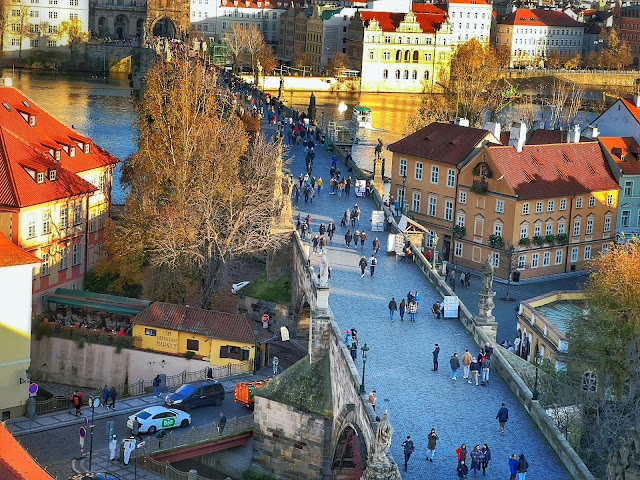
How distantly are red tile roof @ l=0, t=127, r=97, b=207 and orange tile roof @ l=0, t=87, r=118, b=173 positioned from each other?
74.5 inches

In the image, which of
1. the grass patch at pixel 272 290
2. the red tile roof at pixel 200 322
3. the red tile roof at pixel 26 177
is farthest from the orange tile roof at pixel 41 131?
the red tile roof at pixel 200 322

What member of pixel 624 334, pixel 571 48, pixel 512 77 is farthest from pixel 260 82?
pixel 624 334

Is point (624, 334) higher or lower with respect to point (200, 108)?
lower

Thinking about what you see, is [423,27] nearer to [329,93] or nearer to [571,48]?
[329,93]

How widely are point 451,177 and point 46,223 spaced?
992 inches

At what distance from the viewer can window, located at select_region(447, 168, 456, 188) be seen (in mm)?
76625

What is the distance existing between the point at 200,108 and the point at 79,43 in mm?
103520

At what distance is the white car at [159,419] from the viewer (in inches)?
1880

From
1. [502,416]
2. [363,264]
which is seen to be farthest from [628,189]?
[502,416]

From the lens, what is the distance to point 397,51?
538 feet

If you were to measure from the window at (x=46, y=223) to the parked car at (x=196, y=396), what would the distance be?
12.2 metres

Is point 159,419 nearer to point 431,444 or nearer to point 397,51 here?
point 431,444

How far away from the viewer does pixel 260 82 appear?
153375 mm

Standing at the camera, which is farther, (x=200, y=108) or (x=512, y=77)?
(x=512, y=77)
